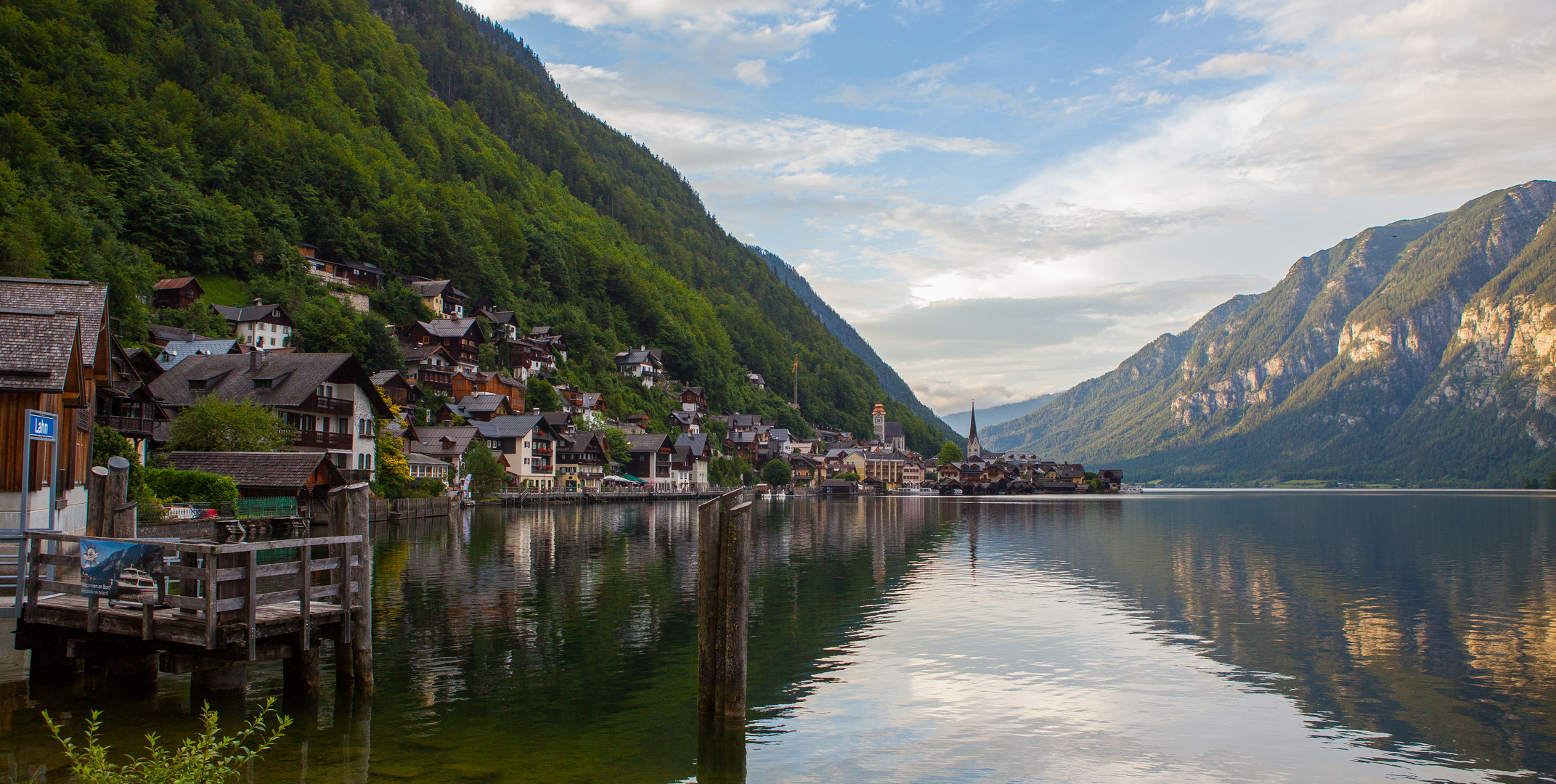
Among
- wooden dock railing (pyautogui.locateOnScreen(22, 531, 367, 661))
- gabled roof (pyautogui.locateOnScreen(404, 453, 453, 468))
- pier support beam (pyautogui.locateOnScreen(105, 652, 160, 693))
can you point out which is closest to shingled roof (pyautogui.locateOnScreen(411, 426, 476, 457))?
gabled roof (pyautogui.locateOnScreen(404, 453, 453, 468))

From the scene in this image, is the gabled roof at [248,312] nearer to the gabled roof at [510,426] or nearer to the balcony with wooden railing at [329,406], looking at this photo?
the gabled roof at [510,426]

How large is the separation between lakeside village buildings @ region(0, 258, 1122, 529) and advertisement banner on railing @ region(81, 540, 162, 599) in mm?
6460

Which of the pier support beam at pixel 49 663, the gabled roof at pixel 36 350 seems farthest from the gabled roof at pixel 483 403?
the pier support beam at pixel 49 663

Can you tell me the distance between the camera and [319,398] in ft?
232

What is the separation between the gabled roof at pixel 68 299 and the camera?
26.5 meters

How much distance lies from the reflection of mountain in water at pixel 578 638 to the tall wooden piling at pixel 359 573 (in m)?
0.78

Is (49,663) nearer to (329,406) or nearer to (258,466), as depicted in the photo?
(258,466)

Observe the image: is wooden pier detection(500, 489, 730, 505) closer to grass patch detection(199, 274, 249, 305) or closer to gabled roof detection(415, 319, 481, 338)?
gabled roof detection(415, 319, 481, 338)

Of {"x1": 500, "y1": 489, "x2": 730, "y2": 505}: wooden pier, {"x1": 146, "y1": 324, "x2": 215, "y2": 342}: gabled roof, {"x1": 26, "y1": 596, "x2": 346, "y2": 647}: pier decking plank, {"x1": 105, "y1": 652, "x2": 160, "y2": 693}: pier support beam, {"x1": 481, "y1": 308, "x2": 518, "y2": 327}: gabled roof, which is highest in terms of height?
{"x1": 481, "y1": 308, "x2": 518, "y2": 327}: gabled roof

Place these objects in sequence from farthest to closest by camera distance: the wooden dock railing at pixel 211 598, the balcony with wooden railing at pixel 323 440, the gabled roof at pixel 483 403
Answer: the gabled roof at pixel 483 403 → the balcony with wooden railing at pixel 323 440 → the wooden dock railing at pixel 211 598

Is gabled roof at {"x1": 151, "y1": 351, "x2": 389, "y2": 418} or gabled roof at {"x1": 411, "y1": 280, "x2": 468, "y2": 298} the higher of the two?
gabled roof at {"x1": 411, "y1": 280, "x2": 468, "y2": 298}

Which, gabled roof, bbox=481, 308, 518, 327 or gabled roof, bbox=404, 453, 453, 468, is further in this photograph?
gabled roof, bbox=481, 308, 518, 327

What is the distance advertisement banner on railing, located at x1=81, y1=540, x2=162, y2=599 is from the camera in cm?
Result: 1633

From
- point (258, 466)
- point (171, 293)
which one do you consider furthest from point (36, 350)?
point (171, 293)
